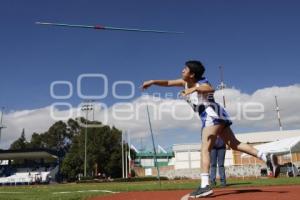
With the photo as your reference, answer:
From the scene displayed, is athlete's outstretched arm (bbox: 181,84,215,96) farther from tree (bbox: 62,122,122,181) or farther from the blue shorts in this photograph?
tree (bbox: 62,122,122,181)

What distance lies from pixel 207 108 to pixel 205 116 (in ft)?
0.39

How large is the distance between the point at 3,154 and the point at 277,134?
144 ft

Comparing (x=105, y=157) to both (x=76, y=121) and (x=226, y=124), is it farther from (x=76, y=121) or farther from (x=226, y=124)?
(x=226, y=124)

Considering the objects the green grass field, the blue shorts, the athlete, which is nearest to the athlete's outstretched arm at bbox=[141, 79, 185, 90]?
the athlete

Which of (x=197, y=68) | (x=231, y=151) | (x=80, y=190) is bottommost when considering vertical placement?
(x=80, y=190)


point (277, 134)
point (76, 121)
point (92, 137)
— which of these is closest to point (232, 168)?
point (277, 134)

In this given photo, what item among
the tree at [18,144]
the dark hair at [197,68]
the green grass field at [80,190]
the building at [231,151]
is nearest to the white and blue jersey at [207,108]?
the dark hair at [197,68]

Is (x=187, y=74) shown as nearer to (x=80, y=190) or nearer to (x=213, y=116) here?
(x=213, y=116)

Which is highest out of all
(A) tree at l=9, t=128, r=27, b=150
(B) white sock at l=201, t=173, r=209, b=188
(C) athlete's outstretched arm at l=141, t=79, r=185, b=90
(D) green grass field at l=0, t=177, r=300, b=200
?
(A) tree at l=9, t=128, r=27, b=150

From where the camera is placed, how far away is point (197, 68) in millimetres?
5973

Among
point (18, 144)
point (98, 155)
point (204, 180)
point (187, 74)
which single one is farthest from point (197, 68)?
point (18, 144)

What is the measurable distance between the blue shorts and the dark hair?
512mm

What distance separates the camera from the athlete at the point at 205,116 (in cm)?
557

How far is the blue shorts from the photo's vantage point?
573 centimetres
